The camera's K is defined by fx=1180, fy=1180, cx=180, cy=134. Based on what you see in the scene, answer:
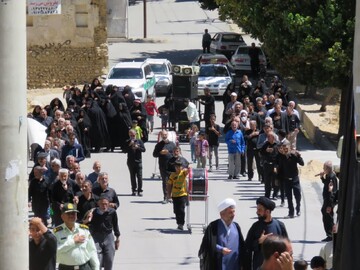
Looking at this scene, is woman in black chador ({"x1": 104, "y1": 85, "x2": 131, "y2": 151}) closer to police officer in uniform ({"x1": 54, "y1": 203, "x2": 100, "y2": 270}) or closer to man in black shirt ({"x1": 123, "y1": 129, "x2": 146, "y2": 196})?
man in black shirt ({"x1": 123, "y1": 129, "x2": 146, "y2": 196})

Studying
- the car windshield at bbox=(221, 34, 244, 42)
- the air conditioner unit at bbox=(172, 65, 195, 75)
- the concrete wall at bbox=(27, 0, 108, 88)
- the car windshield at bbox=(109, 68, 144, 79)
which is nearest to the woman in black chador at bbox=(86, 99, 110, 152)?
the air conditioner unit at bbox=(172, 65, 195, 75)

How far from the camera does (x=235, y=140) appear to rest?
26.8m

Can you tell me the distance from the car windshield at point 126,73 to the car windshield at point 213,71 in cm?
448

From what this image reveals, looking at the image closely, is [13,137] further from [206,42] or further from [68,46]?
[206,42]

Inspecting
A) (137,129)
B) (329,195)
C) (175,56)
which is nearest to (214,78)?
(137,129)

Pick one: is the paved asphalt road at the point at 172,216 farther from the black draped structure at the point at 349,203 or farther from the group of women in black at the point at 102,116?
the black draped structure at the point at 349,203

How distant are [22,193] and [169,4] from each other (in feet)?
248

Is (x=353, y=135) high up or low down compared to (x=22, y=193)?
up

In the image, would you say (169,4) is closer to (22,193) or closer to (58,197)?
(58,197)

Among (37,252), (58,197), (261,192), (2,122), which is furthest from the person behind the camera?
(261,192)

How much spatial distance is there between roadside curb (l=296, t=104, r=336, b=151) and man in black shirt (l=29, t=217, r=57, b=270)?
19.6 m

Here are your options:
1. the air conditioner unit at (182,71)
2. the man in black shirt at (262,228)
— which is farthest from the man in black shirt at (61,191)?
the air conditioner unit at (182,71)

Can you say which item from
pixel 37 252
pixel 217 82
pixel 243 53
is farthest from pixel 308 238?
pixel 243 53

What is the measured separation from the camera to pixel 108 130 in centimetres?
3130
